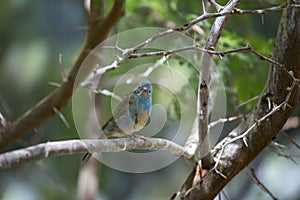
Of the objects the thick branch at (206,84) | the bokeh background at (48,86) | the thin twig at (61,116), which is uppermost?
the thick branch at (206,84)

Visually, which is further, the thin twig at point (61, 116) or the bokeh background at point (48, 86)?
the bokeh background at point (48, 86)

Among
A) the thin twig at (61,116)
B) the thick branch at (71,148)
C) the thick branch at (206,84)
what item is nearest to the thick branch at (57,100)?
the thin twig at (61,116)

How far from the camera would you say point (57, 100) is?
2506 millimetres

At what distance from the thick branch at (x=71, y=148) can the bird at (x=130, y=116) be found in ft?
0.96

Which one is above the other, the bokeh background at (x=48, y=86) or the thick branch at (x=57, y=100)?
the thick branch at (x=57, y=100)

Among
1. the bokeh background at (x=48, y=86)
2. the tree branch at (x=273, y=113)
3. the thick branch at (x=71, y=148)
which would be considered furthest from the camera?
the bokeh background at (x=48, y=86)

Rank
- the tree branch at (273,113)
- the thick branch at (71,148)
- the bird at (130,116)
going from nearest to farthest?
the thick branch at (71,148)
the tree branch at (273,113)
the bird at (130,116)

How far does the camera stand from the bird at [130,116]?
7.02 feet

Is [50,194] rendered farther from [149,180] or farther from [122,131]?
[122,131]

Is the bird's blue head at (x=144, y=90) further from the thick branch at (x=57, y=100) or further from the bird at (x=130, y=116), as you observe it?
the thick branch at (x=57, y=100)

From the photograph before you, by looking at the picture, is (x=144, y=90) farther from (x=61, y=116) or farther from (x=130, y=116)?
(x=61, y=116)

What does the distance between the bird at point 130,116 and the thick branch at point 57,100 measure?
1.28ft

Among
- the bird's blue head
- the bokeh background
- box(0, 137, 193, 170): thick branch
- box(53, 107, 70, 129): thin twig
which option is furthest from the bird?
the bokeh background

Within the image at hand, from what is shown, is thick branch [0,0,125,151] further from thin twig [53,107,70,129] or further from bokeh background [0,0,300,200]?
bokeh background [0,0,300,200]
